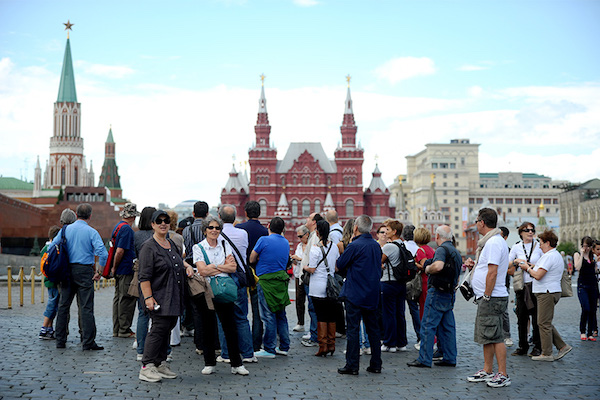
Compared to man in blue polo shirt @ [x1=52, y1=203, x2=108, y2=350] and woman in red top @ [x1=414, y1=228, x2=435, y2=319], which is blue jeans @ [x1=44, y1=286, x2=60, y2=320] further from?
woman in red top @ [x1=414, y1=228, x2=435, y2=319]

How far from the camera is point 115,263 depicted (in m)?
11.0

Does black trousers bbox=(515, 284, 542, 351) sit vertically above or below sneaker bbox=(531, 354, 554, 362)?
above

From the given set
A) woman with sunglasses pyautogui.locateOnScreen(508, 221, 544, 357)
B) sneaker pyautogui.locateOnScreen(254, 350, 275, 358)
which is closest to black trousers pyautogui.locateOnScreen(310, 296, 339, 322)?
sneaker pyautogui.locateOnScreen(254, 350, 275, 358)

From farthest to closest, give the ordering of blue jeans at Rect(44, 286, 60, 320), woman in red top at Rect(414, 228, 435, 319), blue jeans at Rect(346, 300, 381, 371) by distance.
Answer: blue jeans at Rect(44, 286, 60, 320) → woman in red top at Rect(414, 228, 435, 319) → blue jeans at Rect(346, 300, 381, 371)

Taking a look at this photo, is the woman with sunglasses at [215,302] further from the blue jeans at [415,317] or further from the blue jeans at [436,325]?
the blue jeans at [415,317]

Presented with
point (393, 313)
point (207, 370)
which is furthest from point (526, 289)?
point (207, 370)

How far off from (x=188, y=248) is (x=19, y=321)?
5.59 meters

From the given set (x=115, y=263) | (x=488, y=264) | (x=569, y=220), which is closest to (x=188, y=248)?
(x=115, y=263)

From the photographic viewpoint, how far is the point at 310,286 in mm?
10211

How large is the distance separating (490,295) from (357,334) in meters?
1.69

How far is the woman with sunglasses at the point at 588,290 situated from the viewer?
12172 mm

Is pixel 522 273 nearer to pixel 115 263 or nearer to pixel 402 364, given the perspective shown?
pixel 402 364

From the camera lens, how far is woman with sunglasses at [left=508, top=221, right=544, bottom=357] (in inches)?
410

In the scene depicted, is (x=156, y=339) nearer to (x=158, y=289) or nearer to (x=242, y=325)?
(x=158, y=289)
